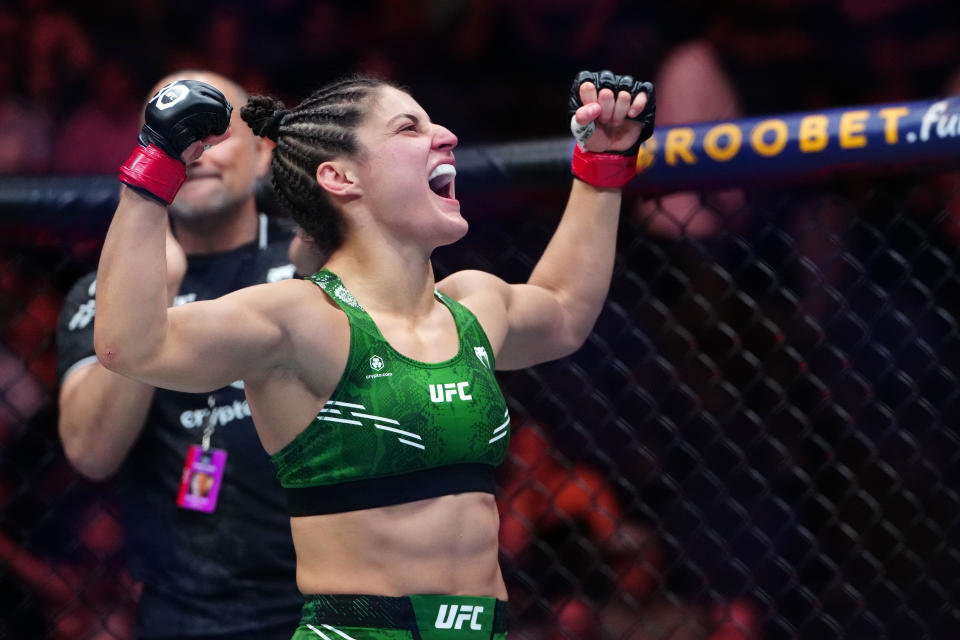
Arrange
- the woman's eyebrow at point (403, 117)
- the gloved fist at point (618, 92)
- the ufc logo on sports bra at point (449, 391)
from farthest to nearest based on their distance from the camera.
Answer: the gloved fist at point (618, 92)
the woman's eyebrow at point (403, 117)
the ufc logo on sports bra at point (449, 391)

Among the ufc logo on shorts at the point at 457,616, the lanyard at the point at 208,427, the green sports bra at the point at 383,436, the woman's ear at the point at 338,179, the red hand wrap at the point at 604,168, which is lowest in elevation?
the lanyard at the point at 208,427

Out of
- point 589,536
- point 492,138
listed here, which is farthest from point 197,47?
point 589,536

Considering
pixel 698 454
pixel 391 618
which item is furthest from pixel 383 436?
pixel 698 454

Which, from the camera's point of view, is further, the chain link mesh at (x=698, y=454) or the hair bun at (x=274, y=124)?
the chain link mesh at (x=698, y=454)

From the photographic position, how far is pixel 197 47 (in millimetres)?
3080

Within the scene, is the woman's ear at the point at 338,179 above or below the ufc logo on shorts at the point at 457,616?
above

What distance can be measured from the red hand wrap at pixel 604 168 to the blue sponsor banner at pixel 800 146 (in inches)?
4.5

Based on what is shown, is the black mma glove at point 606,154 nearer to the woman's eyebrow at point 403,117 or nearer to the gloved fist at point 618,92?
the gloved fist at point 618,92

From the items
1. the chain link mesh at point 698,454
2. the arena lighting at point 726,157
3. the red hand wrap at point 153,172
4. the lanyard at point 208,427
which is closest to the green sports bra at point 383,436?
the red hand wrap at point 153,172

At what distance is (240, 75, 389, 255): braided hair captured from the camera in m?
1.34

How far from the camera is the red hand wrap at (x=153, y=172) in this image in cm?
111

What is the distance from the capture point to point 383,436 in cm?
119

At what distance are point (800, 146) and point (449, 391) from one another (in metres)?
0.69

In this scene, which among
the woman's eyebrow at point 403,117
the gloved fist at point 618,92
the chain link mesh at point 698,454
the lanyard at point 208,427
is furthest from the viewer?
the chain link mesh at point 698,454
